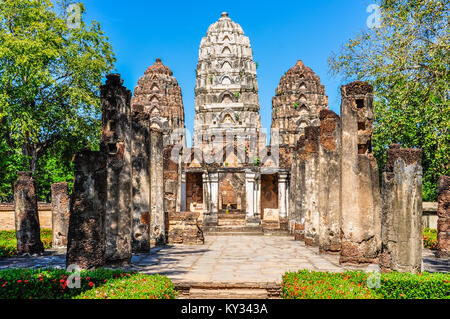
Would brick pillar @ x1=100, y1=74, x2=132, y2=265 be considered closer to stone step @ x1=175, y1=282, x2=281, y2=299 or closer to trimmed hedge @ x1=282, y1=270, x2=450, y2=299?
stone step @ x1=175, y1=282, x2=281, y2=299

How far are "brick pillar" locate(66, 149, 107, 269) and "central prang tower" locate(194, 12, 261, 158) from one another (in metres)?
32.2

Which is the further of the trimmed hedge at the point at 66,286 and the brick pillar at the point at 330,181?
the brick pillar at the point at 330,181

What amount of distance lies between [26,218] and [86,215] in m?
5.61

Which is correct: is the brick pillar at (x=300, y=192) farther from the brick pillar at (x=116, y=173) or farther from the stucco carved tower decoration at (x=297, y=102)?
the stucco carved tower decoration at (x=297, y=102)

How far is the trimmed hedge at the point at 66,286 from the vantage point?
22.0ft

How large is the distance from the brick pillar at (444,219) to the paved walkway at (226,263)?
39cm

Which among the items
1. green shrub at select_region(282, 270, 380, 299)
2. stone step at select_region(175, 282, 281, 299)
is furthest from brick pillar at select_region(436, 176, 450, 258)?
stone step at select_region(175, 282, 281, 299)

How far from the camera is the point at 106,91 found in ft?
33.8

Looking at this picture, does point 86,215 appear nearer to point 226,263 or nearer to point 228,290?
point 228,290

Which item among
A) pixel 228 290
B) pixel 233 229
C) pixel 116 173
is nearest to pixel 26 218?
pixel 116 173

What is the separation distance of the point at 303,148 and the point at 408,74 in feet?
16.8

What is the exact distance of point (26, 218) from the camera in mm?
13273

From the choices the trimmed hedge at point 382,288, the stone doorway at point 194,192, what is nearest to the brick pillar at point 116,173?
the trimmed hedge at point 382,288
